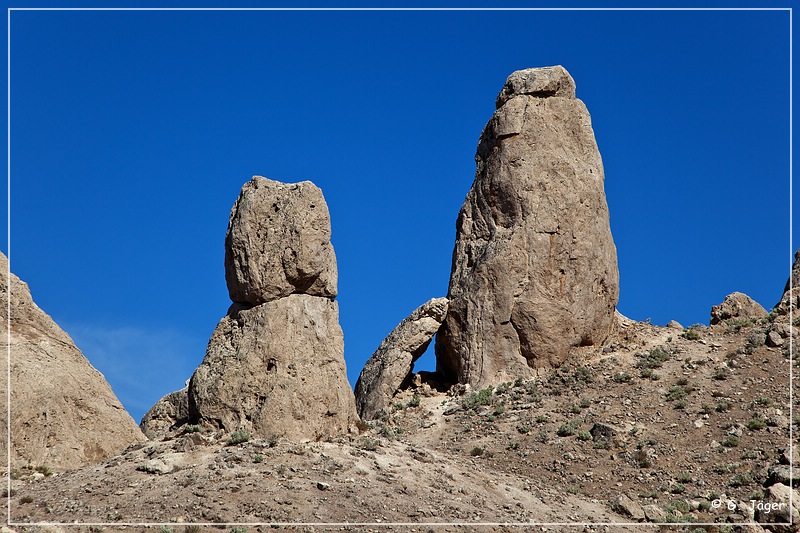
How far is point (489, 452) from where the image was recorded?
1102 inches

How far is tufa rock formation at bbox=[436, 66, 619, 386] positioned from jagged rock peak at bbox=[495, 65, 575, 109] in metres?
0.03

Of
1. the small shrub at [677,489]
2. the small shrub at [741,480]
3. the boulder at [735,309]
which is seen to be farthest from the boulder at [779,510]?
the boulder at [735,309]

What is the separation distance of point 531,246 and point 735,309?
276 inches

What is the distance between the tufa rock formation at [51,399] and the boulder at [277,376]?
5.75 feet

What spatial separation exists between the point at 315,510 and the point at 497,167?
788 inches

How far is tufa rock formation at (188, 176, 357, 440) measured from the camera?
21.4m

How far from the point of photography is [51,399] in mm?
21141

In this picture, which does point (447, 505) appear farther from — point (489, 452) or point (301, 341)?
point (489, 452)

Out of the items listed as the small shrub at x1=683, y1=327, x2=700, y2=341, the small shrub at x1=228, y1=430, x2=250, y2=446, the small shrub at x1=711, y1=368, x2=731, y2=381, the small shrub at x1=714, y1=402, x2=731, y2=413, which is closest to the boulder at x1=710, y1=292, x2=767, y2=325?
the small shrub at x1=683, y1=327, x2=700, y2=341

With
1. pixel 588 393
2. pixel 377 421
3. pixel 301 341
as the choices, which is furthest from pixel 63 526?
pixel 588 393

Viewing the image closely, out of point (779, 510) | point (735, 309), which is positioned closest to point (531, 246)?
point (735, 309)

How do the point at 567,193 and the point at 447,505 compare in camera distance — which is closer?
the point at 447,505

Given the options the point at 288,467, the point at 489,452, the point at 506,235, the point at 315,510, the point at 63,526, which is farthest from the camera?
the point at 506,235

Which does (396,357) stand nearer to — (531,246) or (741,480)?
(531,246)
